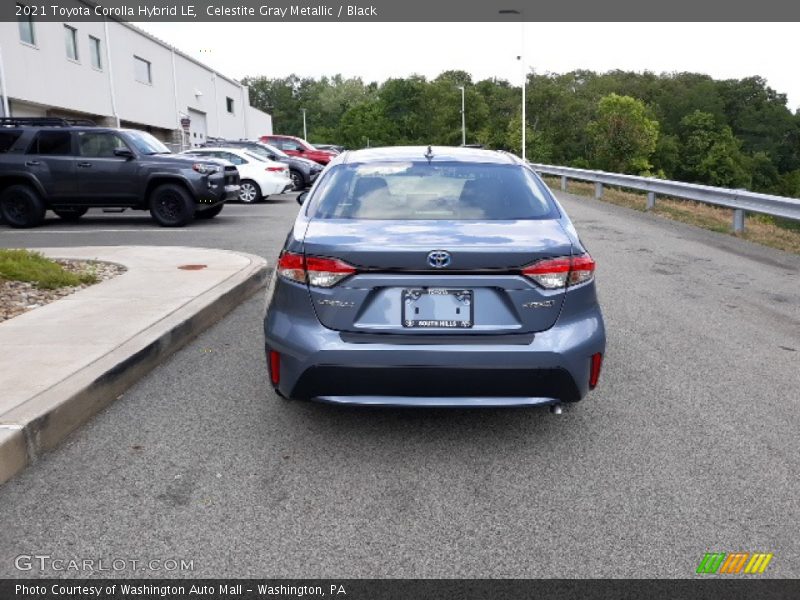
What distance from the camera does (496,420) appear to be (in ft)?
14.0

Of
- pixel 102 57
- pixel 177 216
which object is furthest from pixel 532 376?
pixel 102 57

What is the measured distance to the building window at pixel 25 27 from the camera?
25473mm


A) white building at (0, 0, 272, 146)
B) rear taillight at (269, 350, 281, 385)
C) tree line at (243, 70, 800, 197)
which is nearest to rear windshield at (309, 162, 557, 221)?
rear taillight at (269, 350, 281, 385)

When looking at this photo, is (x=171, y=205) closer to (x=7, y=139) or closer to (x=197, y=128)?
(x=7, y=139)

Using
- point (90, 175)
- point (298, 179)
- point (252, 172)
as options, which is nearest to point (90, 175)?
point (90, 175)

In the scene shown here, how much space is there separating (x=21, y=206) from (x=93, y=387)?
441 inches

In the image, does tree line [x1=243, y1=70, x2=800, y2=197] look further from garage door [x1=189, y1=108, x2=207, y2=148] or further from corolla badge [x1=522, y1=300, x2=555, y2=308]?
corolla badge [x1=522, y1=300, x2=555, y2=308]

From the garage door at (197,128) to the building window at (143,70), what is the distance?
Answer: 6457 mm

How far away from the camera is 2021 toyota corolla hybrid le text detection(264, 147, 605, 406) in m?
3.50

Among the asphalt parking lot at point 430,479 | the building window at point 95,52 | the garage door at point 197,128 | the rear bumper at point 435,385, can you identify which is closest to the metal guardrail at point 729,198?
the asphalt parking lot at point 430,479

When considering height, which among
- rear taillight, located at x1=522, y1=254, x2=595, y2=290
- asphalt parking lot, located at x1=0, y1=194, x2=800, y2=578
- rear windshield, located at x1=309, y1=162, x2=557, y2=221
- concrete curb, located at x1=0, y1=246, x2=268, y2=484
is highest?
rear windshield, located at x1=309, y1=162, x2=557, y2=221

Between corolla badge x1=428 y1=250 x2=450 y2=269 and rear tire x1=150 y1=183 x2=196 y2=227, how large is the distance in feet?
36.1

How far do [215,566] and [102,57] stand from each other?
114 ft

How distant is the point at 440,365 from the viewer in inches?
137
